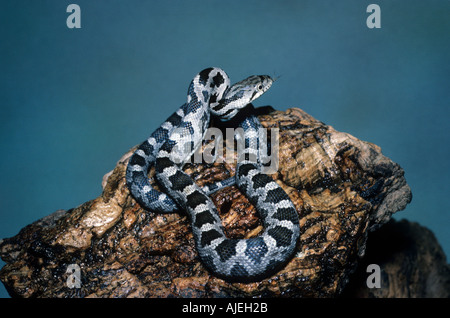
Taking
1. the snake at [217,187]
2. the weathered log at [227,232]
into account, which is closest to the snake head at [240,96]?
the snake at [217,187]

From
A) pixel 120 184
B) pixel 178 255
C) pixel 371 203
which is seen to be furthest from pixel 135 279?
pixel 371 203

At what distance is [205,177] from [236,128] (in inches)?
40.3

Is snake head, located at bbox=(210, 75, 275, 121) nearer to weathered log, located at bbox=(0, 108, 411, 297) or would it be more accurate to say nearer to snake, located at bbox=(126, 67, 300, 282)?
snake, located at bbox=(126, 67, 300, 282)

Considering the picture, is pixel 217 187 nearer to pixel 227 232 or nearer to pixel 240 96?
pixel 227 232

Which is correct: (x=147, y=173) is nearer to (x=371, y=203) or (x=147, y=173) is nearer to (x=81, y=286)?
(x=81, y=286)

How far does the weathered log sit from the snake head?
0.74m

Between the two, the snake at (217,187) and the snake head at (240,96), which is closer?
the snake at (217,187)

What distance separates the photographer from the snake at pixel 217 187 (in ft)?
13.0

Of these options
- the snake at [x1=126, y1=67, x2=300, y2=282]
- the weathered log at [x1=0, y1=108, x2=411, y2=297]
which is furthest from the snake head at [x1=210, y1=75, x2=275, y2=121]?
the weathered log at [x1=0, y1=108, x2=411, y2=297]

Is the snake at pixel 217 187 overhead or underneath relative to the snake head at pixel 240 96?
underneath

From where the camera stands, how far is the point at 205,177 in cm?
520

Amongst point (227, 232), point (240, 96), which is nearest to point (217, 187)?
point (227, 232)

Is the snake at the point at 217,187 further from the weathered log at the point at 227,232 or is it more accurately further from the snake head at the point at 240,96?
the weathered log at the point at 227,232

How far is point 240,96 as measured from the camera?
548 centimetres
